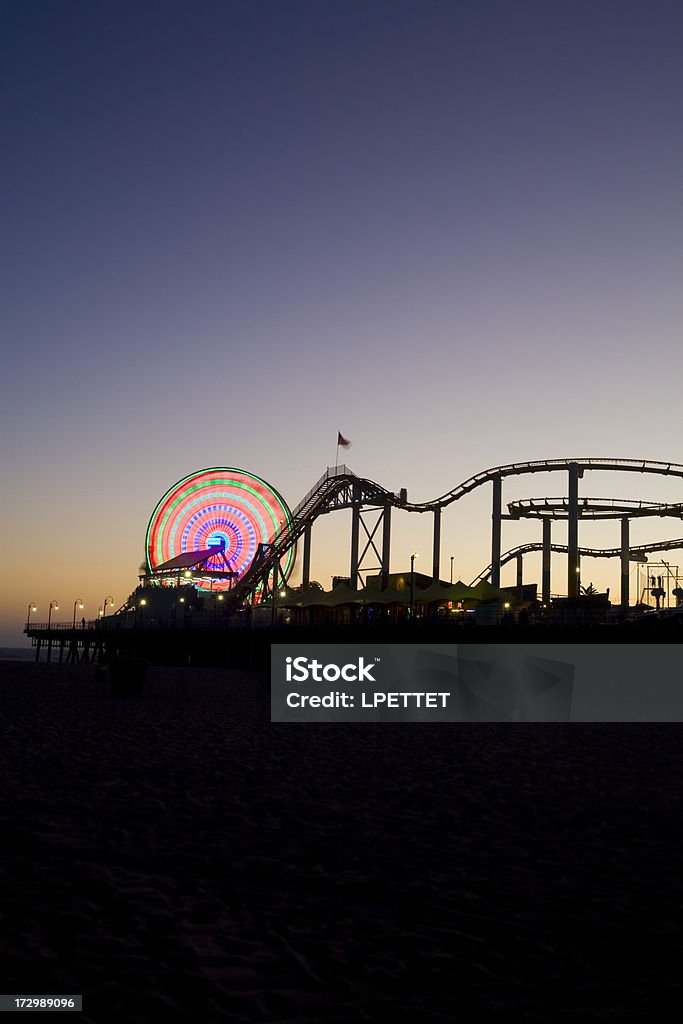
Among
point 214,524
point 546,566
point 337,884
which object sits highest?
point 214,524

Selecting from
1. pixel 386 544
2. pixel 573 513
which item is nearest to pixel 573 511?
pixel 573 513

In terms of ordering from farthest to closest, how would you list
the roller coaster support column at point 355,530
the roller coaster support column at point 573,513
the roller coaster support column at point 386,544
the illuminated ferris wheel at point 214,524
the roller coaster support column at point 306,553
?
the illuminated ferris wheel at point 214,524 < the roller coaster support column at point 306,553 < the roller coaster support column at point 355,530 < the roller coaster support column at point 386,544 < the roller coaster support column at point 573,513

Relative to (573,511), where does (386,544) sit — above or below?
below

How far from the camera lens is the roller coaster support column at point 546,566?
49094mm

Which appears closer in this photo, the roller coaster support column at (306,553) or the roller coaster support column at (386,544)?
the roller coaster support column at (386,544)

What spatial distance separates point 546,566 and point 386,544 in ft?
36.9

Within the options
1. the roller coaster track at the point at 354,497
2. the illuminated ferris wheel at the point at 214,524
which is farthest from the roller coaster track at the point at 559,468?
the illuminated ferris wheel at the point at 214,524

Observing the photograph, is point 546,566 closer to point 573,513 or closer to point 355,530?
point 573,513

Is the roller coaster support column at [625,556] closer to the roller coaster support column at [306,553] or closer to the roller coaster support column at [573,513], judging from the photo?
the roller coaster support column at [573,513]

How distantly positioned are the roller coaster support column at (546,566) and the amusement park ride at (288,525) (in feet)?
0.25

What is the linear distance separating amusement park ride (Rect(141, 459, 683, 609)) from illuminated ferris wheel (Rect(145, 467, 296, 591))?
9cm

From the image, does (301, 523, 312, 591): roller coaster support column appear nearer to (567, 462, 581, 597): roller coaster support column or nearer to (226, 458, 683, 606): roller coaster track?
(226, 458, 683, 606): roller coaster track

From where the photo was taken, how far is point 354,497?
197 ft

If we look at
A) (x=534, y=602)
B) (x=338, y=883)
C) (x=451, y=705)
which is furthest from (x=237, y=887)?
(x=534, y=602)
